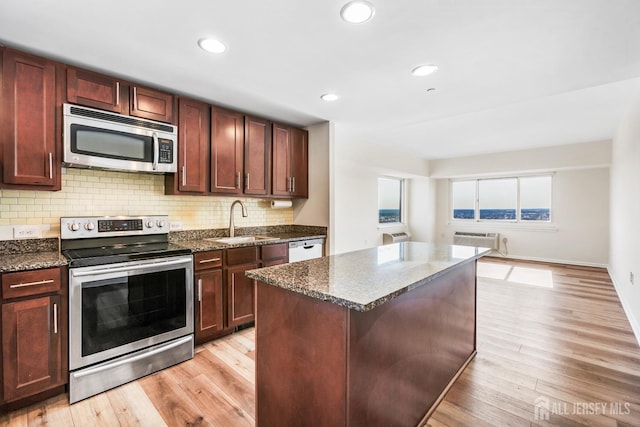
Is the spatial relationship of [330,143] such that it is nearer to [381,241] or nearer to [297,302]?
[297,302]

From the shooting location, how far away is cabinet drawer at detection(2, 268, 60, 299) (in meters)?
1.73

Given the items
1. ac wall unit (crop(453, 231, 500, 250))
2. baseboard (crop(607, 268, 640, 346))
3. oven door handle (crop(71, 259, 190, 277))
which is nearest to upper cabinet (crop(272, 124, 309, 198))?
oven door handle (crop(71, 259, 190, 277))

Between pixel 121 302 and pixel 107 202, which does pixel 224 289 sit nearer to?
pixel 121 302

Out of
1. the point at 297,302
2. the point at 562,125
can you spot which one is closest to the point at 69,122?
the point at 297,302

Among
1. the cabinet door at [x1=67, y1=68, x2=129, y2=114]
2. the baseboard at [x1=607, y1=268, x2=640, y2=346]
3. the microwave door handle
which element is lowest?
the baseboard at [x1=607, y1=268, x2=640, y2=346]

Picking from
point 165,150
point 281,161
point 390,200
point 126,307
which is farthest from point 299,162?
point 390,200

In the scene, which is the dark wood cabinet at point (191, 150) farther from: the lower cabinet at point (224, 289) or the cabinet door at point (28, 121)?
the cabinet door at point (28, 121)

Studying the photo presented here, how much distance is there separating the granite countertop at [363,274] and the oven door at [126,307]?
1.16 meters

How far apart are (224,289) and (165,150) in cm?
135

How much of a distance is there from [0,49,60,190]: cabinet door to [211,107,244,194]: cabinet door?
3.94 ft

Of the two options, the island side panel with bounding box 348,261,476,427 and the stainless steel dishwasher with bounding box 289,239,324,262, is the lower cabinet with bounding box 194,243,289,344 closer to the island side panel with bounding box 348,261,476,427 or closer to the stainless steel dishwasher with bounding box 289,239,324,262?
the stainless steel dishwasher with bounding box 289,239,324,262

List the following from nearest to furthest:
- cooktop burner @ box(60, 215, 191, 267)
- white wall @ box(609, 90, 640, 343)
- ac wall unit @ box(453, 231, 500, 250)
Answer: cooktop burner @ box(60, 215, 191, 267) → white wall @ box(609, 90, 640, 343) → ac wall unit @ box(453, 231, 500, 250)
